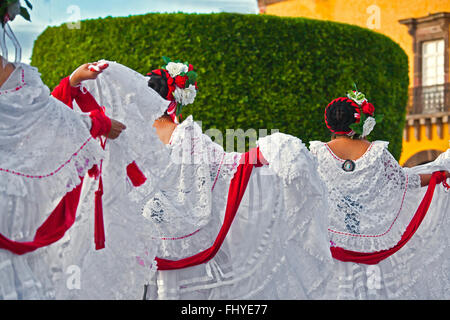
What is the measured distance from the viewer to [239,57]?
8.98 metres

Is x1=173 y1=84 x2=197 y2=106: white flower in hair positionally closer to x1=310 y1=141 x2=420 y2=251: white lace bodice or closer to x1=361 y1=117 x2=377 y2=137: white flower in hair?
x1=310 y1=141 x2=420 y2=251: white lace bodice

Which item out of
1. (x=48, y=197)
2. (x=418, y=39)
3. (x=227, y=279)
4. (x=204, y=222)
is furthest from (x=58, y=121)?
(x=418, y=39)

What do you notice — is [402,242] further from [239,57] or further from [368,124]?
[239,57]

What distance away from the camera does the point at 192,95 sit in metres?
4.59

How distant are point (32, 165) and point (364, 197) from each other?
282cm

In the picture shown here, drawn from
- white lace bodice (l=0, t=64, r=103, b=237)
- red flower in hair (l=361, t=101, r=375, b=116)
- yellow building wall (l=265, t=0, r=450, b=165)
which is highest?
yellow building wall (l=265, t=0, r=450, b=165)

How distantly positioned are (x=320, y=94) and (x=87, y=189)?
647 centimetres

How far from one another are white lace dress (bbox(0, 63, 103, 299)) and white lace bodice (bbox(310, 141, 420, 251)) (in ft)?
7.83

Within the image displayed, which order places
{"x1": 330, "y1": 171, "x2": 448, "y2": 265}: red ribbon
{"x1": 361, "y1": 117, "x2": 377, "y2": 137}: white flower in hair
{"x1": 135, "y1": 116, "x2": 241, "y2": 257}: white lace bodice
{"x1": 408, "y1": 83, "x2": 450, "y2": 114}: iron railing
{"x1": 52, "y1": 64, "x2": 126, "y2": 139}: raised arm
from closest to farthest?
{"x1": 52, "y1": 64, "x2": 126, "y2": 139}: raised arm → {"x1": 135, "y1": 116, "x2": 241, "y2": 257}: white lace bodice → {"x1": 330, "y1": 171, "x2": 448, "y2": 265}: red ribbon → {"x1": 361, "y1": 117, "x2": 377, "y2": 137}: white flower in hair → {"x1": 408, "y1": 83, "x2": 450, "y2": 114}: iron railing

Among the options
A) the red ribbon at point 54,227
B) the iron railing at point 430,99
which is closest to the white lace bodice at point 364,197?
the red ribbon at point 54,227

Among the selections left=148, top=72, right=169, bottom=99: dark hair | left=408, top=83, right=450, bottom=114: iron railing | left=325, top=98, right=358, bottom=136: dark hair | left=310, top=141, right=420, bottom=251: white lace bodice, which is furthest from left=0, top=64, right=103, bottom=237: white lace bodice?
left=408, top=83, right=450, bottom=114: iron railing

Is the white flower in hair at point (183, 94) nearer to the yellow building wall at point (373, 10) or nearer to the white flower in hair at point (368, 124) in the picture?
the white flower in hair at point (368, 124)

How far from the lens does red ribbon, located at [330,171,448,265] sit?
4.81m

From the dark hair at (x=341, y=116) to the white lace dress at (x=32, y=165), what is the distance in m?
2.59
